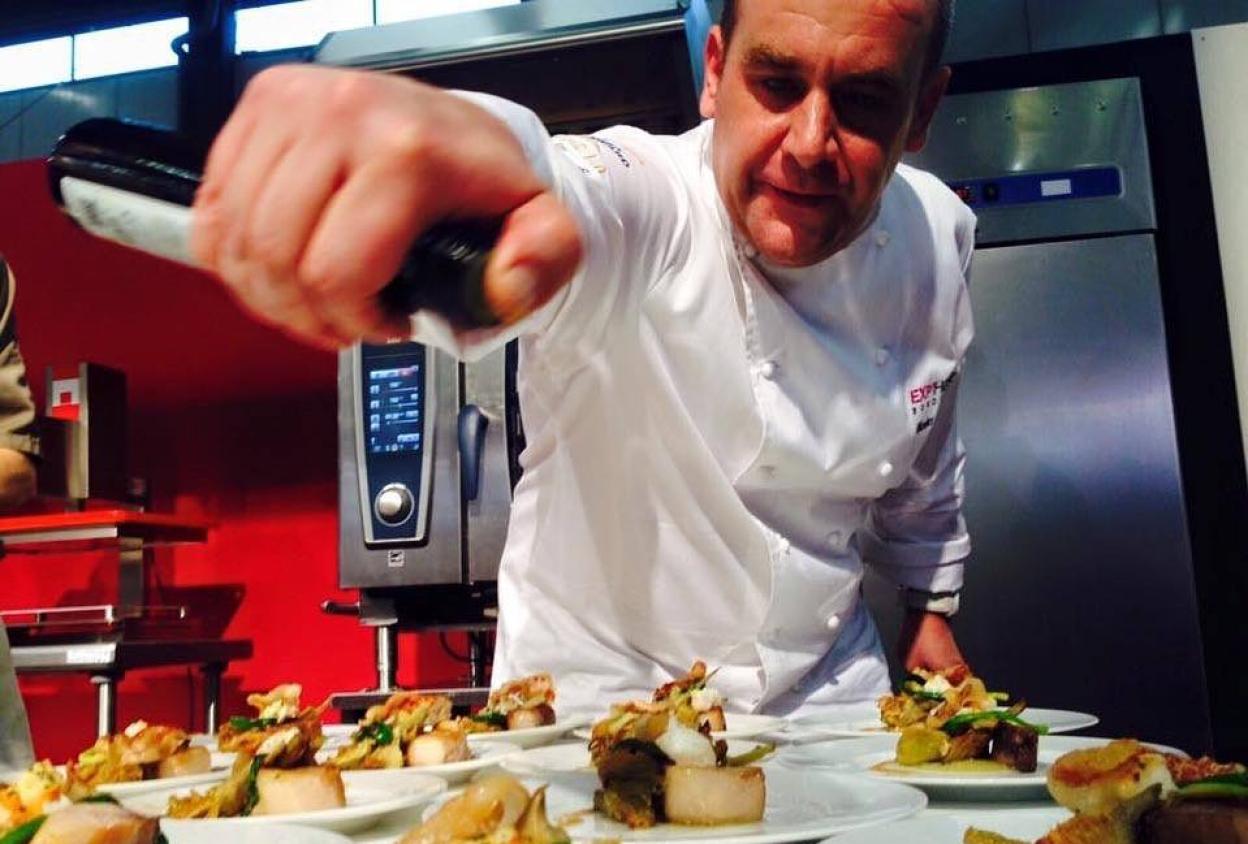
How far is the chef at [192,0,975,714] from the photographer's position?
144cm

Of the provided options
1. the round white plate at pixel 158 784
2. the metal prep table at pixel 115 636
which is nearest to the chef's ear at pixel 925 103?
the round white plate at pixel 158 784

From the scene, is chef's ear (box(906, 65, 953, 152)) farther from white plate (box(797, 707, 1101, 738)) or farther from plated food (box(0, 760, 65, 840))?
plated food (box(0, 760, 65, 840))

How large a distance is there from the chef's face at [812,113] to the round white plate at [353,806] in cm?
81

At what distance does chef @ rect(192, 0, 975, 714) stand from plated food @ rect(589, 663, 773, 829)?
47cm

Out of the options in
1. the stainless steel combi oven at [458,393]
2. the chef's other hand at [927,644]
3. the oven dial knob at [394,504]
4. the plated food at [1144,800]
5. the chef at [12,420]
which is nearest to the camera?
the plated food at [1144,800]

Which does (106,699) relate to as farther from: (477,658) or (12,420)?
(12,420)

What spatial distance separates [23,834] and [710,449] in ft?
3.26

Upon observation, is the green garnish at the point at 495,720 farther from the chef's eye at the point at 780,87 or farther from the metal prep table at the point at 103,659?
the metal prep table at the point at 103,659

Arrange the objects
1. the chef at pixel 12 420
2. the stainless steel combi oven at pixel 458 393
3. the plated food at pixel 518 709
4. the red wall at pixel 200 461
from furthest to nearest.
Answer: the red wall at pixel 200 461
the stainless steel combi oven at pixel 458 393
the chef at pixel 12 420
the plated food at pixel 518 709

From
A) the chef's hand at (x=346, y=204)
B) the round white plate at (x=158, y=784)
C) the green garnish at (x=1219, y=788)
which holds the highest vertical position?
the chef's hand at (x=346, y=204)

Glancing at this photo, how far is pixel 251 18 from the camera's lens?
706 centimetres

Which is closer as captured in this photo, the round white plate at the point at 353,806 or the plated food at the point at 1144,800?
the plated food at the point at 1144,800

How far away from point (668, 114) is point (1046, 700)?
173cm

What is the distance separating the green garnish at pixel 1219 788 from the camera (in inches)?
27.7
